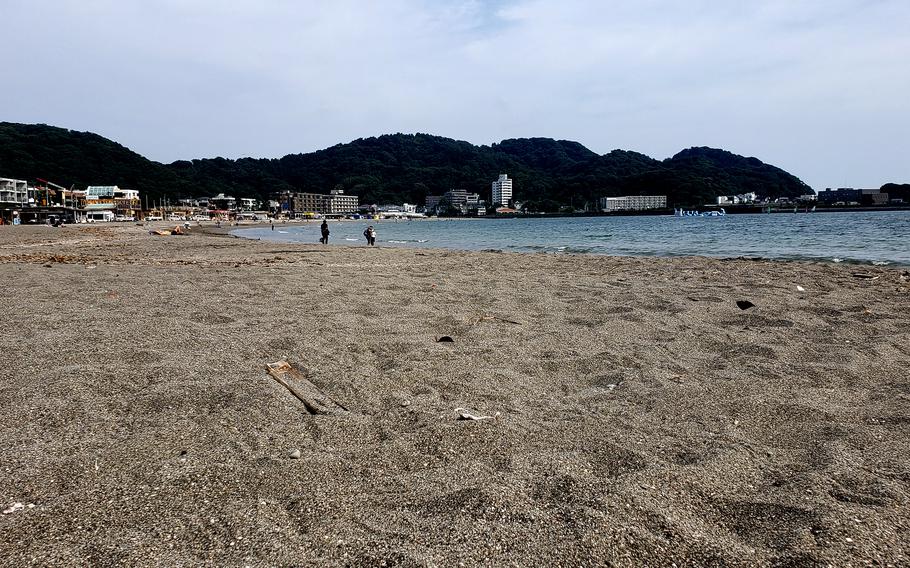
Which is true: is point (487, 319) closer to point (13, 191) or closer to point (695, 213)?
point (13, 191)

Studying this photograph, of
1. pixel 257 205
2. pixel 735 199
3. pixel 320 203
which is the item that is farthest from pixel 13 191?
pixel 735 199

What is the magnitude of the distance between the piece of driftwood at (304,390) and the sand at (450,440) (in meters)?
0.08

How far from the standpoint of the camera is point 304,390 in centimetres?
387

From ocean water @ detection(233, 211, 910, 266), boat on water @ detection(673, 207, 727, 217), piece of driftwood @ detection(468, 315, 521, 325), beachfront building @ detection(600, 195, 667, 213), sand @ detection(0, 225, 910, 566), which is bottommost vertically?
sand @ detection(0, 225, 910, 566)

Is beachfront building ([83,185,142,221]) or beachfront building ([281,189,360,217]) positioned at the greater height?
beachfront building ([281,189,360,217])

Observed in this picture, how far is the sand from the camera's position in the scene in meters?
2.13

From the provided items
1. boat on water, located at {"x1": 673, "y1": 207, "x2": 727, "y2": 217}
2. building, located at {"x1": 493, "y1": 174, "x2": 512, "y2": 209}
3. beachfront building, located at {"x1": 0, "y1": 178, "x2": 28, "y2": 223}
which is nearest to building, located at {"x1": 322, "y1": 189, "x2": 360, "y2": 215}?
building, located at {"x1": 493, "y1": 174, "x2": 512, "y2": 209}

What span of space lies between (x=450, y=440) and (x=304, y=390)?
4.45 ft

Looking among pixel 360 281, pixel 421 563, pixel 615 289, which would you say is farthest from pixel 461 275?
pixel 421 563

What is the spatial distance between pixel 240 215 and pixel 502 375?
5619 inches

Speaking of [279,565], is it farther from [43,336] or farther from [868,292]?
[868,292]

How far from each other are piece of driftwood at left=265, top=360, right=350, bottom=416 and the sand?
0.28 feet

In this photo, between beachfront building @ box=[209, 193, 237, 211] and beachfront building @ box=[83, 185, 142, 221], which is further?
beachfront building @ box=[209, 193, 237, 211]

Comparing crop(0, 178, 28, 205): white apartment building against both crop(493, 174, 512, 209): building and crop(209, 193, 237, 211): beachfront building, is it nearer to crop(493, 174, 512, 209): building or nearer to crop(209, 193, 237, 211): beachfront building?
crop(209, 193, 237, 211): beachfront building
